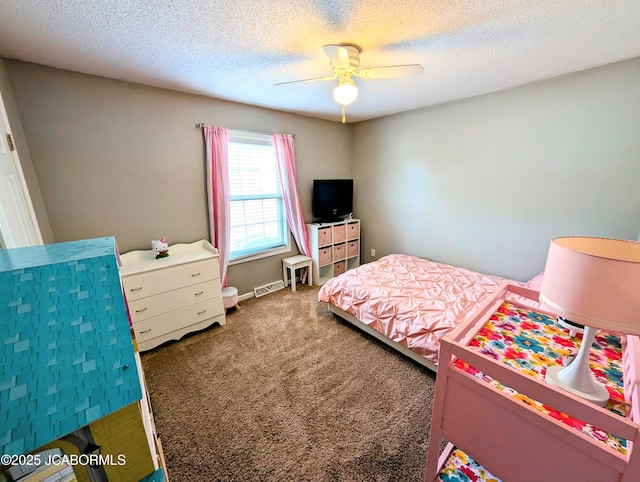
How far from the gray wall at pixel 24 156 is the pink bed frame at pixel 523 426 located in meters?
2.78

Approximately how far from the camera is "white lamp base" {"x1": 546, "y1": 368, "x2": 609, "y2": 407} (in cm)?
84

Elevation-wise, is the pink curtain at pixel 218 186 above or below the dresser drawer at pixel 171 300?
above

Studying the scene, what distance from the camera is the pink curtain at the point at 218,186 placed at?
263 centimetres

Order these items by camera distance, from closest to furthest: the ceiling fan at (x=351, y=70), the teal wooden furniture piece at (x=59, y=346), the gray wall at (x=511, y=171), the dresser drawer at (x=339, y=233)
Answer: the teal wooden furniture piece at (x=59, y=346) → the ceiling fan at (x=351, y=70) → the gray wall at (x=511, y=171) → the dresser drawer at (x=339, y=233)

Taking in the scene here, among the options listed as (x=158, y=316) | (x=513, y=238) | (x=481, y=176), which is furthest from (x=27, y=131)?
(x=513, y=238)

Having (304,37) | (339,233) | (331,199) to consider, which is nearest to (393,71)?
(304,37)

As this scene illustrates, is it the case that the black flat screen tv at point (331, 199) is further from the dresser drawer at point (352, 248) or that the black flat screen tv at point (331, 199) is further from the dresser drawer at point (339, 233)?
the dresser drawer at point (352, 248)

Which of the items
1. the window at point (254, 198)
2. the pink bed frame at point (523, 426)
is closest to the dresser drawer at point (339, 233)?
the window at point (254, 198)

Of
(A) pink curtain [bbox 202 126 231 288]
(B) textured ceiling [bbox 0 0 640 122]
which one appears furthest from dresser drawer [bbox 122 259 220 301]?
(B) textured ceiling [bbox 0 0 640 122]

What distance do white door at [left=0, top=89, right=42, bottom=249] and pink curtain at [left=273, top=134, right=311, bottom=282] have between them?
219 cm

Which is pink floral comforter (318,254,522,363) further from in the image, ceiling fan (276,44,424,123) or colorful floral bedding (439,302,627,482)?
ceiling fan (276,44,424,123)

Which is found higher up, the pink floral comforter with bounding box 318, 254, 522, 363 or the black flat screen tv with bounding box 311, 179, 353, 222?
the black flat screen tv with bounding box 311, 179, 353, 222

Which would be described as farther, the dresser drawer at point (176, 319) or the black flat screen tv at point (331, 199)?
the black flat screen tv at point (331, 199)

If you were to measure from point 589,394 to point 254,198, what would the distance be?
3089 mm
